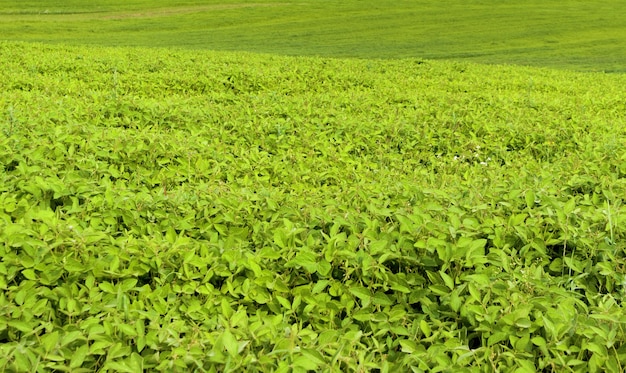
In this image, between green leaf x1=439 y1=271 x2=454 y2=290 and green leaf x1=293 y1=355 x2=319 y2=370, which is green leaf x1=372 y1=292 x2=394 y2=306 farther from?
green leaf x1=293 y1=355 x2=319 y2=370

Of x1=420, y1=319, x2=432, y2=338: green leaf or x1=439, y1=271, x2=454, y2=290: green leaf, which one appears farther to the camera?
x1=439, y1=271, x2=454, y2=290: green leaf

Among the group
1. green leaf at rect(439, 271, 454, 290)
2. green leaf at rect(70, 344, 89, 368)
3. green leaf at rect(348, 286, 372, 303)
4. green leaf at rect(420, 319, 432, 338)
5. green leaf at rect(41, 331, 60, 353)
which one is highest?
green leaf at rect(41, 331, 60, 353)

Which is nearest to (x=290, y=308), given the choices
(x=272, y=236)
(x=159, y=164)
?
(x=272, y=236)

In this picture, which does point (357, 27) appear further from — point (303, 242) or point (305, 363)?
point (305, 363)

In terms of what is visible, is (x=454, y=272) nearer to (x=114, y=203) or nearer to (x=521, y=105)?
(x=114, y=203)

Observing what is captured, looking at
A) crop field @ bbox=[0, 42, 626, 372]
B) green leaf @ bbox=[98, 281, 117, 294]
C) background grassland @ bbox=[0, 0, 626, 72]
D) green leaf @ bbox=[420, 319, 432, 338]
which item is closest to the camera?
crop field @ bbox=[0, 42, 626, 372]

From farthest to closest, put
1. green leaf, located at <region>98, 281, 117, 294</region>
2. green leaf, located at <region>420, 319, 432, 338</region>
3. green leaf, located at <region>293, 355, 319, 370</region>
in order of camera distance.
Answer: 1. green leaf, located at <region>98, 281, 117, 294</region>
2. green leaf, located at <region>420, 319, 432, 338</region>
3. green leaf, located at <region>293, 355, 319, 370</region>

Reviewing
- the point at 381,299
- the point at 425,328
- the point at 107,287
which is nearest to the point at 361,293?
the point at 381,299

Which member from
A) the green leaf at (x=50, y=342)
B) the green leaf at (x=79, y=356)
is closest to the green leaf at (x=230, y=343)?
the green leaf at (x=79, y=356)

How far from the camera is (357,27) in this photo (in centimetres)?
3578

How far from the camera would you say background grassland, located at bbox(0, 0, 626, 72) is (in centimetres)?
2897

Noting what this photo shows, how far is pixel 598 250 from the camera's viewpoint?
2529 mm

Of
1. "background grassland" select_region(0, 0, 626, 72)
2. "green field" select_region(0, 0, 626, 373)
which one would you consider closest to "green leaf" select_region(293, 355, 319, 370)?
"green field" select_region(0, 0, 626, 373)

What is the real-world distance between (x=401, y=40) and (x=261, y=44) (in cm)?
946
